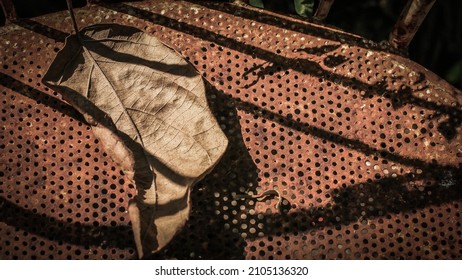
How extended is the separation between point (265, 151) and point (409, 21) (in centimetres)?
62

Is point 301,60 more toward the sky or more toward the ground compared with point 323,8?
more toward the ground

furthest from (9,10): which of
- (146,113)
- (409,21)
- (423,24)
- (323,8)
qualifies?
(423,24)

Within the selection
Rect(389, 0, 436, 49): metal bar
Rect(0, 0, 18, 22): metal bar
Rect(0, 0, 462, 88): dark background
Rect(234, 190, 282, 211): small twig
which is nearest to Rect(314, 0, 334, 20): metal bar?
Rect(389, 0, 436, 49): metal bar

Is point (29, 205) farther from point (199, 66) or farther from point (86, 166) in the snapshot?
point (199, 66)

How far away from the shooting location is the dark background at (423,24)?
182 centimetres

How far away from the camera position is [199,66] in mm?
1367

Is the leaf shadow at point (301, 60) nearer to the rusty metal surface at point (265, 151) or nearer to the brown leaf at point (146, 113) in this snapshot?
the rusty metal surface at point (265, 151)

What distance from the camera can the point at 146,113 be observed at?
3.98 ft

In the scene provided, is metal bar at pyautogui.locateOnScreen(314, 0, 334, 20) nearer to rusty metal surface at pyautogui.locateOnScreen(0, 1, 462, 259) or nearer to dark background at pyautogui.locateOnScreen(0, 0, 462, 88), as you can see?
rusty metal surface at pyautogui.locateOnScreen(0, 1, 462, 259)

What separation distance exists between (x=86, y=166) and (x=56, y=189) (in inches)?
4.3

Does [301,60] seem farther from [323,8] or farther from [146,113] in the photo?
[146,113]

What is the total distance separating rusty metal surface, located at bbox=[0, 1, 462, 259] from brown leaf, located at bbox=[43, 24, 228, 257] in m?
0.10

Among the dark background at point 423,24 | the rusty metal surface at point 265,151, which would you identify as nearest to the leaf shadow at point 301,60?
the rusty metal surface at point 265,151

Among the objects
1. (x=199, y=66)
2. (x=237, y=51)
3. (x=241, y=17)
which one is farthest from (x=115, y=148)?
(x=241, y=17)
